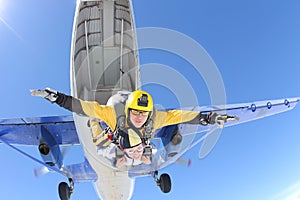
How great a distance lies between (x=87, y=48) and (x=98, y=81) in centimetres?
143

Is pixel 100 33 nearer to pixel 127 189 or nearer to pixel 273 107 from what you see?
pixel 127 189

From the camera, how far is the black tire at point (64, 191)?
17.7 m

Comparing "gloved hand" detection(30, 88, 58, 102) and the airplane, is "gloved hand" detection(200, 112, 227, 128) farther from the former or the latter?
"gloved hand" detection(30, 88, 58, 102)

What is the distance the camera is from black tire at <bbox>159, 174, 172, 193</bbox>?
1705 cm

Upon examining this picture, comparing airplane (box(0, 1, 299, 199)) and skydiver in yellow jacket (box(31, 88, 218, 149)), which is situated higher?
airplane (box(0, 1, 299, 199))

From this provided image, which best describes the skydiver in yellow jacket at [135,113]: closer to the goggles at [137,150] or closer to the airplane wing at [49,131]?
the goggles at [137,150]

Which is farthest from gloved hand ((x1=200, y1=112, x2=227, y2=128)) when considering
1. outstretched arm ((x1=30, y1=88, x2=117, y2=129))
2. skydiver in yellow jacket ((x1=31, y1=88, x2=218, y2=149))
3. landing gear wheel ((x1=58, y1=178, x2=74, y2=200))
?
landing gear wheel ((x1=58, y1=178, x2=74, y2=200))

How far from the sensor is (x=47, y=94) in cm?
741

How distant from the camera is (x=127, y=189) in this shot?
55.9 ft

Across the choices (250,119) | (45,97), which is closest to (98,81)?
(45,97)

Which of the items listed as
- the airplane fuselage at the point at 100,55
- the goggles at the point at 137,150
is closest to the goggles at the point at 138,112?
the goggles at the point at 137,150

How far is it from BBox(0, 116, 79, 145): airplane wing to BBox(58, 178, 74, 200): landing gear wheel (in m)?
2.53

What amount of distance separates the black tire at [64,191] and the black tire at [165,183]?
5.05 meters

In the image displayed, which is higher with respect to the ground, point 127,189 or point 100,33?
point 100,33
